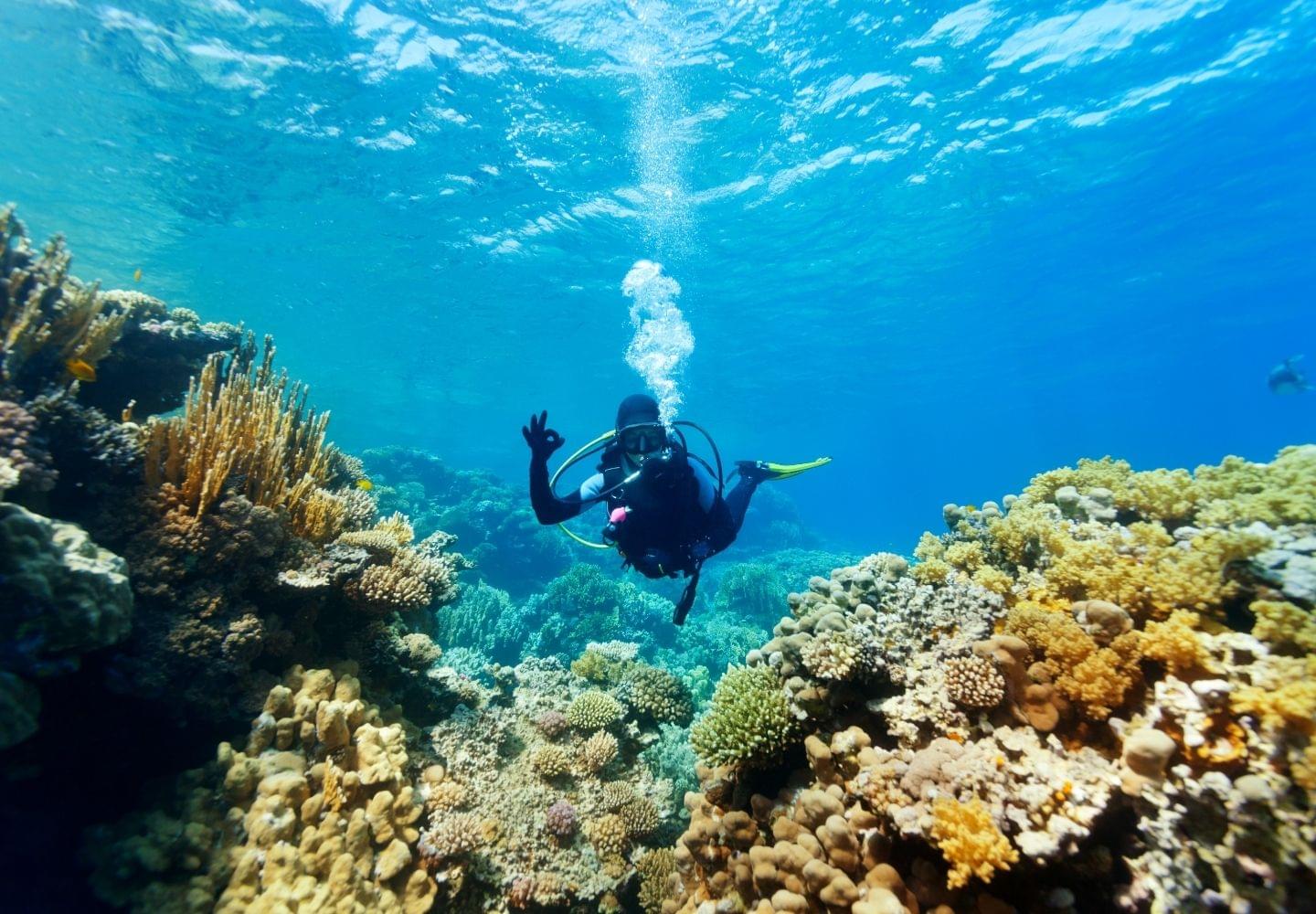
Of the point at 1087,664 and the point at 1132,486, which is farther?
the point at 1132,486

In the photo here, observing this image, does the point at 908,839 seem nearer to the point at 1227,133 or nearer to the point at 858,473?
the point at 1227,133

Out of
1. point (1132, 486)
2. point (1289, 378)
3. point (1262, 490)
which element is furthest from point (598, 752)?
point (1289, 378)

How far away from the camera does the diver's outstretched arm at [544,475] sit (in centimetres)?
577

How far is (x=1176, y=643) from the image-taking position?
2.46 meters

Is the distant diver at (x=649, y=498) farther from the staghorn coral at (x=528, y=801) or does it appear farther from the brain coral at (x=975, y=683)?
the brain coral at (x=975, y=683)

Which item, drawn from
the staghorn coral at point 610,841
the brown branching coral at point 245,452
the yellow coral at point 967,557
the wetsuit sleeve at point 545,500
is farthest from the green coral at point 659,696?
the brown branching coral at point 245,452

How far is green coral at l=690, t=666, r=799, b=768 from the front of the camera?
11.2 feet

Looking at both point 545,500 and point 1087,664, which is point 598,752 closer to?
point 545,500

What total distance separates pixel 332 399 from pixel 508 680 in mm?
69965

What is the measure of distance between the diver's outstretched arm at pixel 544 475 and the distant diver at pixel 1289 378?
1959 cm

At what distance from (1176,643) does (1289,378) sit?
1974 cm

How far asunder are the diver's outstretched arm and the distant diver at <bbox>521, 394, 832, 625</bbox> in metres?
0.01

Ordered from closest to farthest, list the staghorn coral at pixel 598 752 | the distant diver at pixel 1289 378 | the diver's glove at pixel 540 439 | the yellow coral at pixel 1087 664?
1. the yellow coral at pixel 1087 664
2. the staghorn coral at pixel 598 752
3. the diver's glove at pixel 540 439
4. the distant diver at pixel 1289 378

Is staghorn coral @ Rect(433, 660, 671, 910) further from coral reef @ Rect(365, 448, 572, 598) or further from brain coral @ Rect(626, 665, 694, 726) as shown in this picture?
coral reef @ Rect(365, 448, 572, 598)
